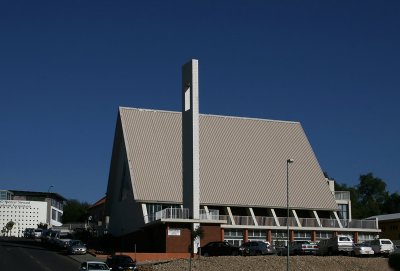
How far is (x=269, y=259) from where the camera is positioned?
48125 millimetres

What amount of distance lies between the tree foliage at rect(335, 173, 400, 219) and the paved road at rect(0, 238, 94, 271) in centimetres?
6955

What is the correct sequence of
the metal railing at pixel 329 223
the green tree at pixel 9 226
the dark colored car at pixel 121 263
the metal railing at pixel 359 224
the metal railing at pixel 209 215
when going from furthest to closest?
1. the green tree at pixel 9 226
2. the metal railing at pixel 359 224
3. the metal railing at pixel 329 223
4. the metal railing at pixel 209 215
5. the dark colored car at pixel 121 263

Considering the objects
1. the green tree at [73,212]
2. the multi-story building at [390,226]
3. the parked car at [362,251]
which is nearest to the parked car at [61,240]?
the parked car at [362,251]

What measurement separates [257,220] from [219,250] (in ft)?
46.8

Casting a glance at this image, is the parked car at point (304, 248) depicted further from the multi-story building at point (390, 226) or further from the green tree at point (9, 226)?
the green tree at point (9, 226)

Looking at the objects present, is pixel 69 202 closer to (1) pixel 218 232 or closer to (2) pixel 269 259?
(1) pixel 218 232

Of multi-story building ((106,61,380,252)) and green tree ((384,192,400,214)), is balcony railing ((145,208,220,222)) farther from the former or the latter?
green tree ((384,192,400,214))

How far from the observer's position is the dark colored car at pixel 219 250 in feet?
184

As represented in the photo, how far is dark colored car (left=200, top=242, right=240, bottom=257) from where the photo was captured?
184 feet

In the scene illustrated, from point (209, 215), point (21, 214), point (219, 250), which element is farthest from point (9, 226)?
point (219, 250)

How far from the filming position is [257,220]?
230 feet

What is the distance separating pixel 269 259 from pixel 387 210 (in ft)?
288

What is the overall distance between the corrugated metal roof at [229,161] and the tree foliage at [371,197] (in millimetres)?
43706

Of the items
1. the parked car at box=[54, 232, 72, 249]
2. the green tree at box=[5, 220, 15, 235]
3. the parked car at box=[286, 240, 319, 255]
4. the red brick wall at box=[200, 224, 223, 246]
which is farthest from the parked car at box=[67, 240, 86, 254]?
the green tree at box=[5, 220, 15, 235]
